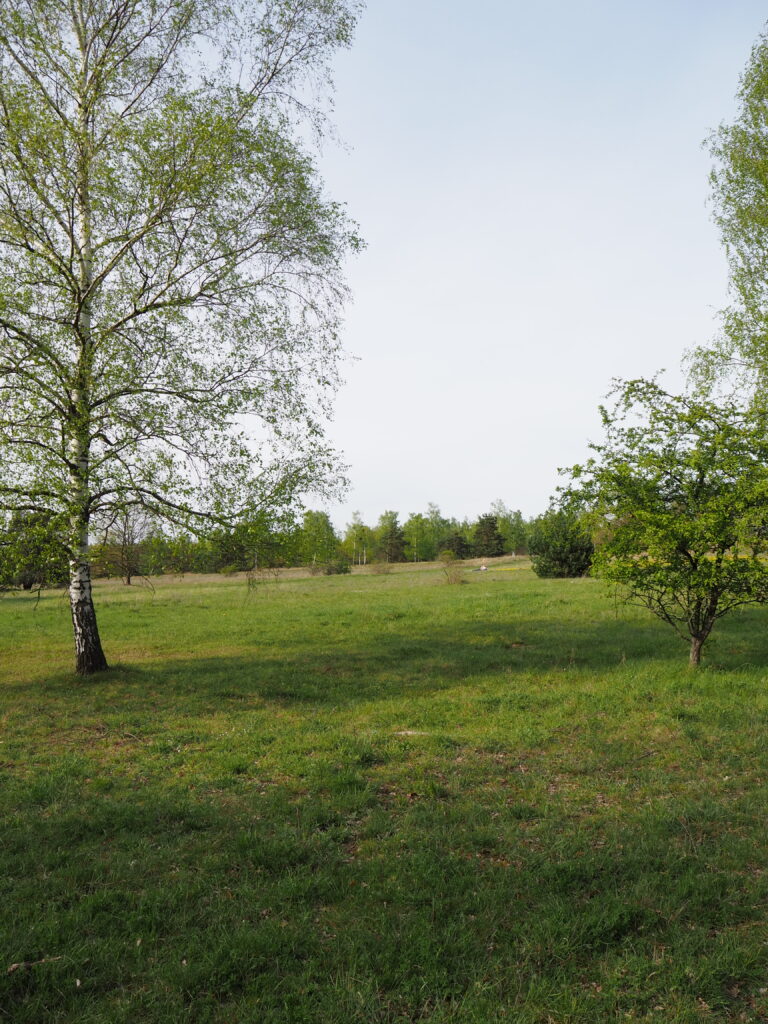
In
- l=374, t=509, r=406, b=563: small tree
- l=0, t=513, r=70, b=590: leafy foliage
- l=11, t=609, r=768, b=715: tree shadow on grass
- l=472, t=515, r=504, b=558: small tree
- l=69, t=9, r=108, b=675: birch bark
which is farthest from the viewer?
l=374, t=509, r=406, b=563: small tree

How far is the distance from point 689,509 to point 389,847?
10157 mm

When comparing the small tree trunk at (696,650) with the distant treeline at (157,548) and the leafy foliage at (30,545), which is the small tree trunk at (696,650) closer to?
the distant treeline at (157,548)

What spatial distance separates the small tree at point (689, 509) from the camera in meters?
12.4

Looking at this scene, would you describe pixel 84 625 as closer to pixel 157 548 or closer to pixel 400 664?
pixel 157 548

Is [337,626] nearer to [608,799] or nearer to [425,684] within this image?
[425,684]

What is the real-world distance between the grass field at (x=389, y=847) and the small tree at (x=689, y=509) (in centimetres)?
196

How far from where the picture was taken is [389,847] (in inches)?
247

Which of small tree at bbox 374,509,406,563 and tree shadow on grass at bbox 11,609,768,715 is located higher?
small tree at bbox 374,509,406,563

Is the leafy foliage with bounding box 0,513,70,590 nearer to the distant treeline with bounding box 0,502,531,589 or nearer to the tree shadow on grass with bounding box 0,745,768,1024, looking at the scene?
the distant treeline with bounding box 0,502,531,589

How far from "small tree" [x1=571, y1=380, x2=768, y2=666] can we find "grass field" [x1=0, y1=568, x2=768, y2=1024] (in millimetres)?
1962

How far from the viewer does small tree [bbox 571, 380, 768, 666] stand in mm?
12391

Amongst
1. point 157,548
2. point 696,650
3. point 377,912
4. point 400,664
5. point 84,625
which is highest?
point 157,548

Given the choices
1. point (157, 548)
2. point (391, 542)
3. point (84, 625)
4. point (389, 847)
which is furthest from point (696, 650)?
point (391, 542)

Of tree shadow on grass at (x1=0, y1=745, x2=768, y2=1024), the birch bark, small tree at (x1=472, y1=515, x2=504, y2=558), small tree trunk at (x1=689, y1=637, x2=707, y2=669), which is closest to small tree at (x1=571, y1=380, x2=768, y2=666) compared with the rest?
small tree trunk at (x1=689, y1=637, x2=707, y2=669)
